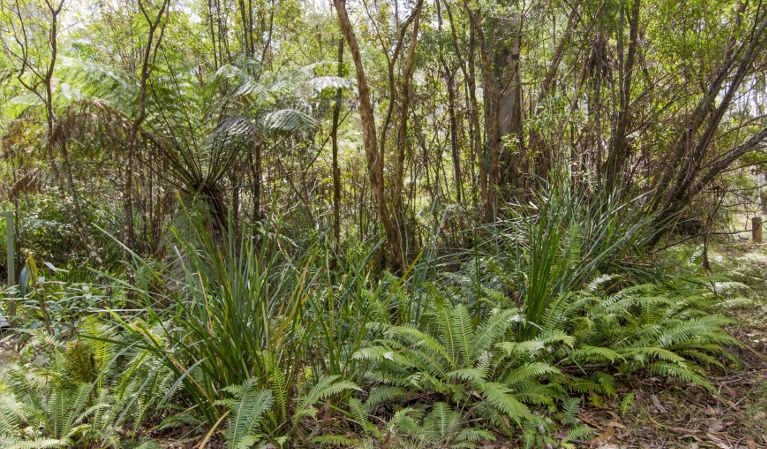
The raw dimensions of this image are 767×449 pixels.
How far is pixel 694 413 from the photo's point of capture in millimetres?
2070

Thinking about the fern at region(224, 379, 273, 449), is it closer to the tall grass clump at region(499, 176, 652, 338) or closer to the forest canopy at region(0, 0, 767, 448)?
the forest canopy at region(0, 0, 767, 448)

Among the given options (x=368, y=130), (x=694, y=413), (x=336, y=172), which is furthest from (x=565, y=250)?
(x=336, y=172)

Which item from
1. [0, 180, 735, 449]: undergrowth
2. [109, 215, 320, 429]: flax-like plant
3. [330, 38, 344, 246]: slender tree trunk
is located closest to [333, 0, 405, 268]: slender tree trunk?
[0, 180, 735, 449]: undergrowth

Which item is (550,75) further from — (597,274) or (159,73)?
(159,73)

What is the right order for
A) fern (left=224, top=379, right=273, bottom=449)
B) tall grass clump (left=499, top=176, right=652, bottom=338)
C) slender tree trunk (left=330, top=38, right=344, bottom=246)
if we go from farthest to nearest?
1. slender tree trunk (left=330, top=38, right=344, bottom=246)
2. tall grass clump (left=499, top=176, right=652, bottom=338)
3. fern (left=224, top=379, right=273, bottom=449)

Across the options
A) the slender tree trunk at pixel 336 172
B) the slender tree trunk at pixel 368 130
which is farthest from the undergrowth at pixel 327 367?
the slender tree trunk at pixel 336 172

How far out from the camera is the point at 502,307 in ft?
8.21

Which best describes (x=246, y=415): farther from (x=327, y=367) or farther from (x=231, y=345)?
(x=327, y=367)

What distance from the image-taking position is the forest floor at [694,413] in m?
1.87

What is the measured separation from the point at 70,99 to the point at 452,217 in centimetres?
352

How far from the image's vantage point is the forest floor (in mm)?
1874

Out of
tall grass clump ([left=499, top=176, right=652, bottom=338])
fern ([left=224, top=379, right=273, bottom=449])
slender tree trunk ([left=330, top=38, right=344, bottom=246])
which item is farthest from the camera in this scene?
slender tree trunk ([left=330, top=38, right=344, bottom=246])

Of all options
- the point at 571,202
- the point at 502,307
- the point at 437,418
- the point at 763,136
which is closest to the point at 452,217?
the point at 571,202

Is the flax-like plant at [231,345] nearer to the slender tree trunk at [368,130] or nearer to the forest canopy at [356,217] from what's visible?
the forest canopy at [356,217]
